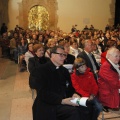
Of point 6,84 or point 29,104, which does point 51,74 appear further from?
point 6,84

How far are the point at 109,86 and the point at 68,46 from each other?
2.06m

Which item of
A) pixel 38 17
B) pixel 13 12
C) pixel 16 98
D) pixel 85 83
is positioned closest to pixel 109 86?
pixel 85 83

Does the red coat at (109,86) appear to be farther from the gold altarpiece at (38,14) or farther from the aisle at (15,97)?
the gold altarpiece at (38,14)

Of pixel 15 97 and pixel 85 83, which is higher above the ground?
pixel 85 83

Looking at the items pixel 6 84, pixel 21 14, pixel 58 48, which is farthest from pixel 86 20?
pixel 58 48

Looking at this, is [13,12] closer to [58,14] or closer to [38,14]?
[38,14]

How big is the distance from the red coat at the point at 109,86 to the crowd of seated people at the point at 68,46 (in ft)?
0.31

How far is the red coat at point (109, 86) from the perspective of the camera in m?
3.89

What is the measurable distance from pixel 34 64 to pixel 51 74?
6.64 ft

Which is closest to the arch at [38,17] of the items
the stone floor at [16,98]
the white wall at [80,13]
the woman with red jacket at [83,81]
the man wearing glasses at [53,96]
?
the white wall at [80,13]

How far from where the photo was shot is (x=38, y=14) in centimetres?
2264

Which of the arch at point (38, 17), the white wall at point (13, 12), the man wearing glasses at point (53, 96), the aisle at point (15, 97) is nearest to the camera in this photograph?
the man wearing glasses at point (53, 96)

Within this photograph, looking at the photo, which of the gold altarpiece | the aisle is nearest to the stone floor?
the aisle

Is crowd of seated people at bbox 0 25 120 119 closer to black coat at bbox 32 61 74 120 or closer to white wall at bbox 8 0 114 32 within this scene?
black coat at bbox 32 61 74 120
